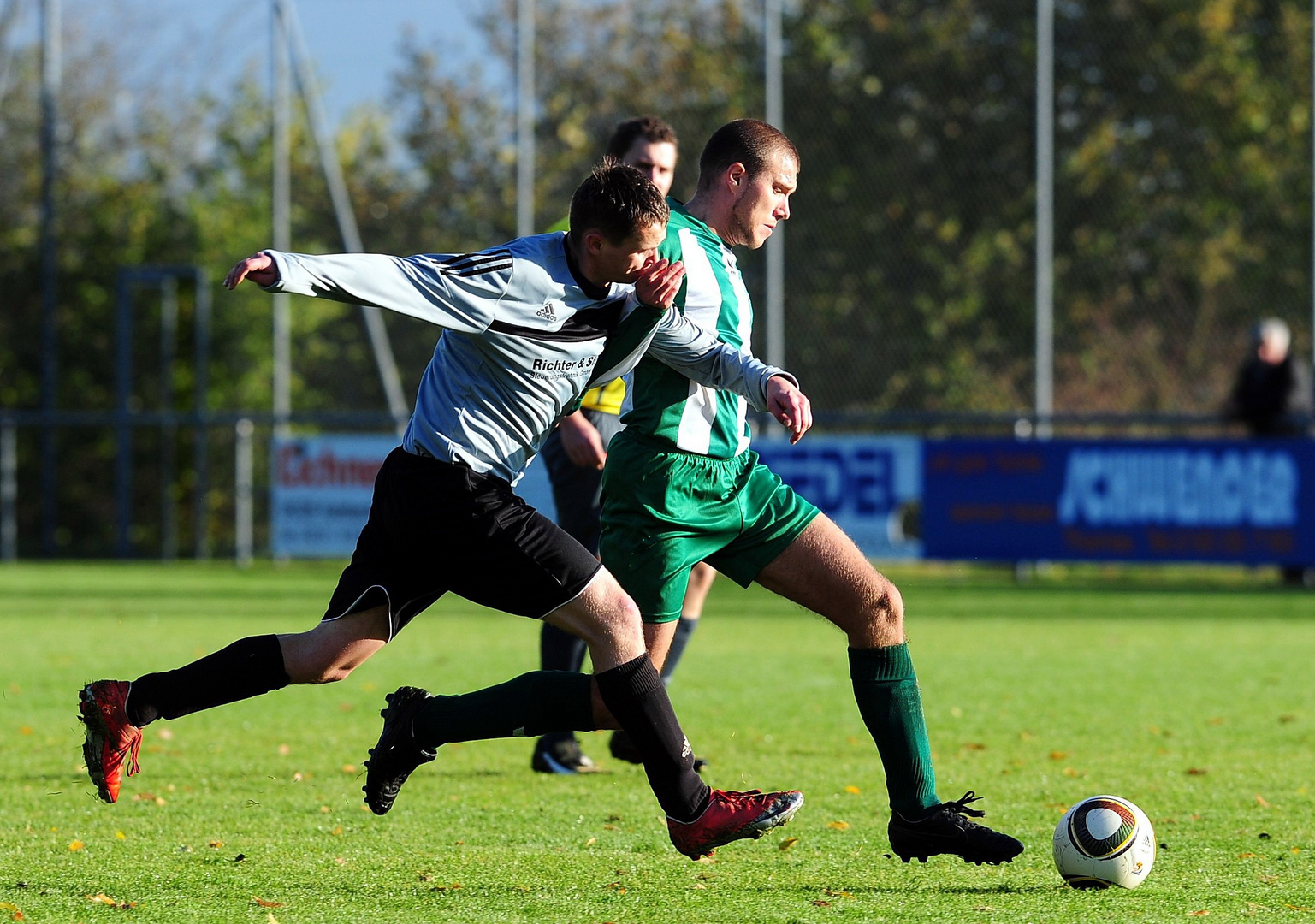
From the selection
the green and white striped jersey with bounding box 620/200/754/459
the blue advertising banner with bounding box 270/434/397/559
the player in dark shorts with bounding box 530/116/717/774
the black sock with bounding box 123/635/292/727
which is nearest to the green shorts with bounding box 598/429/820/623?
the green and white striped jersey with bounding box 620/200/754/459

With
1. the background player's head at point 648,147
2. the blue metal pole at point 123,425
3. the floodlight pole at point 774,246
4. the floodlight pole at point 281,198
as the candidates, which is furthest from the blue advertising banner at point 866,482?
the background player's head at point 648,147

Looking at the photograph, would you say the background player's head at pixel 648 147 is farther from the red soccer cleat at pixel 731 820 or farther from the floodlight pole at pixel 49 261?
the floodlight pole at pixel 49 261

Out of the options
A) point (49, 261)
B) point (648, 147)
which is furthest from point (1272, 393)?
point (49, 261)

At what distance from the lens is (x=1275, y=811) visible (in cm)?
573

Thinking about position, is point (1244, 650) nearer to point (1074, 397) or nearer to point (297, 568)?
point (1074, 397)

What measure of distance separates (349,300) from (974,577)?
1414 cm

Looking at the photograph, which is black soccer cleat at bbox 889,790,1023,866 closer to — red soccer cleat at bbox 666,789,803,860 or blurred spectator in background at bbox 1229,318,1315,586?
red soccer cleat at bbox 666,789,803,860

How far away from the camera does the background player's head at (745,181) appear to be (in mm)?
5277

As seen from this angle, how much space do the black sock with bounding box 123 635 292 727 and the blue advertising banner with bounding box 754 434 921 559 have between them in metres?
12.1

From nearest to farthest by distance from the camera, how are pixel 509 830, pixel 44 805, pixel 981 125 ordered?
pixel 509 830 → pixel 44 805 → pixel 981 125

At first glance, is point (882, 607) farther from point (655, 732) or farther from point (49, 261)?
point (49, 261)

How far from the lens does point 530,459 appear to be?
4.50 m

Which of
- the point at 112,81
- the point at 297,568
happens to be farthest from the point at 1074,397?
the point at 112,81

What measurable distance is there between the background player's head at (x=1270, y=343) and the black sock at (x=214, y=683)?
13.5 meters
